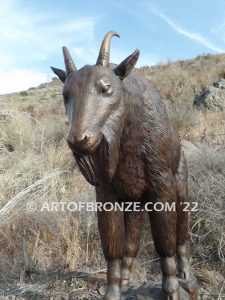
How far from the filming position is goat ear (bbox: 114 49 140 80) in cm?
171

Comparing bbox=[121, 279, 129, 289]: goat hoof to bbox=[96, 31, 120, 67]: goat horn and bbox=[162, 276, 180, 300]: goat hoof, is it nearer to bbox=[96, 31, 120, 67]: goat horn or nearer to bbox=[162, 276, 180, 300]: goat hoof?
bbox=[162, 276, 180, 300]: goat hoof

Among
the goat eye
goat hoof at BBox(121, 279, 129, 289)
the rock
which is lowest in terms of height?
goat hoof at BBox(121, 279, 129, 289)

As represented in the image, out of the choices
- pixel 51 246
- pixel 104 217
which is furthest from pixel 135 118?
pixel 51 246

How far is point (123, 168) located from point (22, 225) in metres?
2.11

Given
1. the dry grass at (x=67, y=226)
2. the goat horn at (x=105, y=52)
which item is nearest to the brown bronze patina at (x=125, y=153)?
the goat horn at (x=105, y=52)

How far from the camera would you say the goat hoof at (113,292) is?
81.2 inches

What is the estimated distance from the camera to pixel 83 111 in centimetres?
157

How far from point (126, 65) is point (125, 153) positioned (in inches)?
16.5

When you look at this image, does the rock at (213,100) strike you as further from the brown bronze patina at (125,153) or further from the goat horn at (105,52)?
the goat horn at (105,52)

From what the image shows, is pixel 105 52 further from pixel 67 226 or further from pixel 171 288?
pixel 67 226

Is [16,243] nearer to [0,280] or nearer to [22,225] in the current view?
[22,225]

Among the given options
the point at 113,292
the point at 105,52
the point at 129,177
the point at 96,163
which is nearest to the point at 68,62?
the point at 105,52

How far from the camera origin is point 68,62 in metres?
1.82

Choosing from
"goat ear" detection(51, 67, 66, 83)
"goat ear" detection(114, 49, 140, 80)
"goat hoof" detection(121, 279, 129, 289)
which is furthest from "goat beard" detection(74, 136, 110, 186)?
"goat hoof" detection(121, 279, 129, 289)
